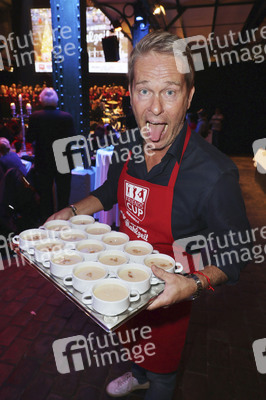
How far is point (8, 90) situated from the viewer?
909 cm

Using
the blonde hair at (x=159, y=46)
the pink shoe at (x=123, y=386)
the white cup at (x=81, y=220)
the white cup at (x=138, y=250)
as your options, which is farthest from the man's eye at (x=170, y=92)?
the pink shoe at (x=123, y=386)

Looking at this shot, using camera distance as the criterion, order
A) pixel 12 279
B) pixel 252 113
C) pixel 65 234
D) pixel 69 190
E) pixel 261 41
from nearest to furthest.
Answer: pixel 65 234 → pixel 12 279 → pixel 69 190 → pixel 261 41 → pixel 252 113

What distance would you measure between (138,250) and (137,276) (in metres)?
0.27

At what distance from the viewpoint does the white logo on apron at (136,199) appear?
1782 mm

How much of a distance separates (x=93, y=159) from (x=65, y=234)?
435cm

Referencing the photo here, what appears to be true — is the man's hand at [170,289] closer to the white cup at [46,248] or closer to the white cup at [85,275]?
the white cup at [85,275]

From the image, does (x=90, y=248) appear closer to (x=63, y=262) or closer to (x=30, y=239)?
(x=63, y=262)

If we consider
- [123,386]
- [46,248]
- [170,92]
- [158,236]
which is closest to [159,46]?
[170,92]

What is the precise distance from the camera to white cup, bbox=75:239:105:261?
1.64m

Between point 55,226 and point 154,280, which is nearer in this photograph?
point 154,280

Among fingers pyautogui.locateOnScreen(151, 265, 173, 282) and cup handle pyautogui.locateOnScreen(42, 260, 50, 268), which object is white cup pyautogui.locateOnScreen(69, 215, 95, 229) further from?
fingers pyautogui.locateOnScreen(151, 265, 173, 282)

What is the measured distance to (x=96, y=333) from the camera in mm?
2992

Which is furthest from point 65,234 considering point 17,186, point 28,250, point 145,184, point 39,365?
point 17,186

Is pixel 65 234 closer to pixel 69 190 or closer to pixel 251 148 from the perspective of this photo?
pixel 69 190
